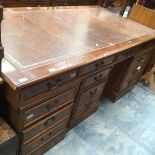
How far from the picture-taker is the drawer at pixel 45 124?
4.40 feet

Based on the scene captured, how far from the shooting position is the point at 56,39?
151 cm

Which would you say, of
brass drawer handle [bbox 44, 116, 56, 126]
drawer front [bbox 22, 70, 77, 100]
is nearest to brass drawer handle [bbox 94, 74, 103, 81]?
drawer front [bbox 22, 70, 77, 100]

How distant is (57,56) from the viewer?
131 cm

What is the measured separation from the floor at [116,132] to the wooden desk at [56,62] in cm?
10

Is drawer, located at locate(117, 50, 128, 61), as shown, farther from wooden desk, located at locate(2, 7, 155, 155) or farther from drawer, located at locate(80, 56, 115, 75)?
drawer, located at locate(80, 56, 115, 75)

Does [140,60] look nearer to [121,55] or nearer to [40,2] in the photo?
[121,55]

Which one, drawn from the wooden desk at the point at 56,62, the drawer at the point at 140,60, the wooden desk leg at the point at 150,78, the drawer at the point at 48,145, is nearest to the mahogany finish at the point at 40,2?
the wooden desk at the point at 56,62

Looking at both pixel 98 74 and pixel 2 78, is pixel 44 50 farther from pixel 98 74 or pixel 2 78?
pixel 98 74

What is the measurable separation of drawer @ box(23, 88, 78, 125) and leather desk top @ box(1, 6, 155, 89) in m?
0.24

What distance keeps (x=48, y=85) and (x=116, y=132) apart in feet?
3.67

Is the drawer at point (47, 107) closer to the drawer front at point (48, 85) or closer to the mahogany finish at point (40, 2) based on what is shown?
the drawer front at point (48, 85)

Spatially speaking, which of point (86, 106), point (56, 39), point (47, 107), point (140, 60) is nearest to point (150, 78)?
point (140, 60)

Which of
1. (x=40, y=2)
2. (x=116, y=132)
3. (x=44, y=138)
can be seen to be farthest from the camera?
(x=40, y=2)

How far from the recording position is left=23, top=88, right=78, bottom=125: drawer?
4.09 feet
